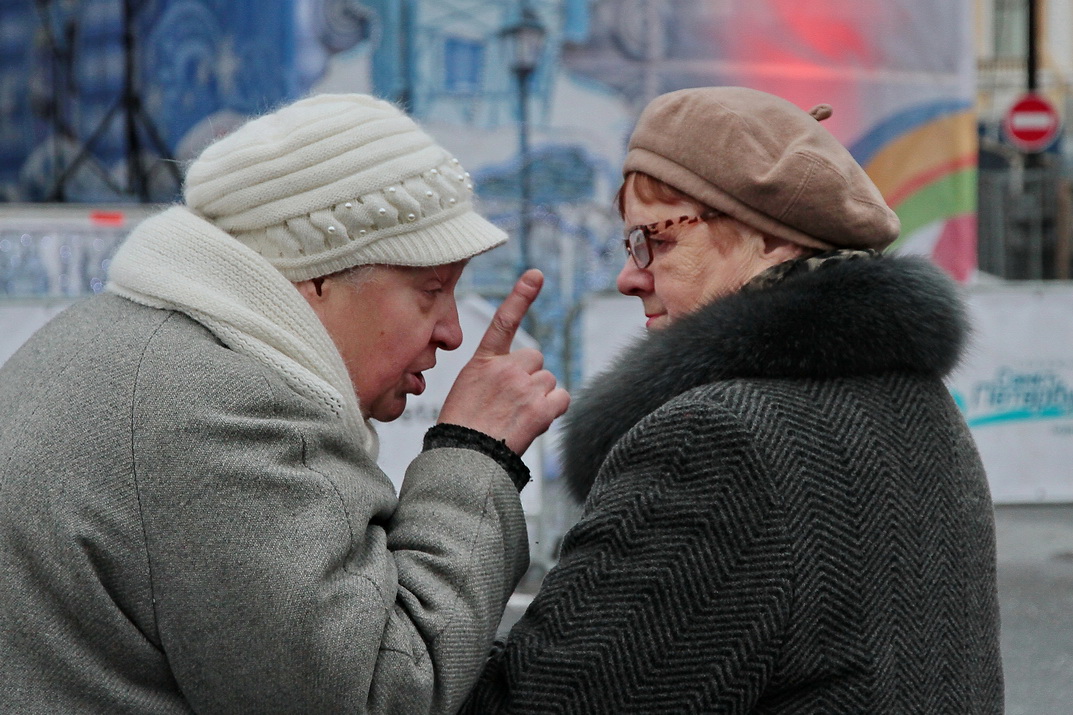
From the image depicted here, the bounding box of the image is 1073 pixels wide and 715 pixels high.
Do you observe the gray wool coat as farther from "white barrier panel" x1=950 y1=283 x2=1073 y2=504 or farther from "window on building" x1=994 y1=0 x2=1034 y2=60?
"window on building" x1=994 y1=0 x2=1034 y2=60

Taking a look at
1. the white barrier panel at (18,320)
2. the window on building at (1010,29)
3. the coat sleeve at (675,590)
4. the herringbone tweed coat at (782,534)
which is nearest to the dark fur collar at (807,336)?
the herringbone tweed coat at (782,534)

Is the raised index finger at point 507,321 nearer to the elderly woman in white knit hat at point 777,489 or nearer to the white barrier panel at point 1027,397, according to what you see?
the elderly woman in white knit hat at point 777,489

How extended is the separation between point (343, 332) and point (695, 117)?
63cm

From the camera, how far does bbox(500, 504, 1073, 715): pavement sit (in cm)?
500

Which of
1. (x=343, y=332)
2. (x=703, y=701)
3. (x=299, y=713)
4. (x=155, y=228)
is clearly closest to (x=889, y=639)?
(x=703, y=701)

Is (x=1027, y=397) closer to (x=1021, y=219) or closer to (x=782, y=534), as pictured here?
(x=782, y=534)

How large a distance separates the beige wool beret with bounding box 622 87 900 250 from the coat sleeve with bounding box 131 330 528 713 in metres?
0.67

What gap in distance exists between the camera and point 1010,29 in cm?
2670

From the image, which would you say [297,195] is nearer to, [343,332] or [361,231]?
[361,231]

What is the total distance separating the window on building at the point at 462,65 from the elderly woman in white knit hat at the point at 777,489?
7.76m

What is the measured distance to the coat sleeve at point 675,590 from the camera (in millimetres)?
1625

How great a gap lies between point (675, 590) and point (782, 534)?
6.2 inches

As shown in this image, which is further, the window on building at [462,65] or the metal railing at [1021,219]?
the metal railing at [1021,219]

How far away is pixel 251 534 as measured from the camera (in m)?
1.57
